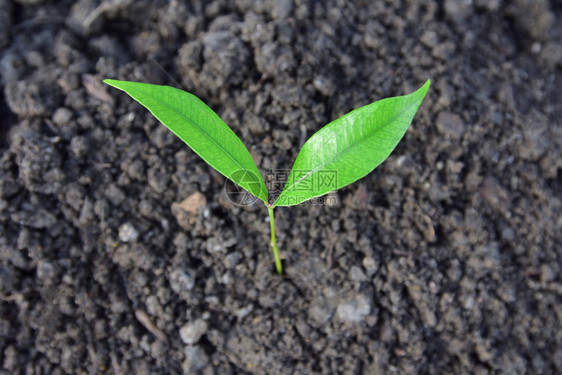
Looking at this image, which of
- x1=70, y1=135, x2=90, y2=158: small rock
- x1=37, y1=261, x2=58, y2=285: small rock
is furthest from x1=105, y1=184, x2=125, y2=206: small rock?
x1=37, y1=261, x2=58, y2=285: small rock

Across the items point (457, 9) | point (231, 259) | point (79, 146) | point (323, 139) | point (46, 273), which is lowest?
point (46, 273)

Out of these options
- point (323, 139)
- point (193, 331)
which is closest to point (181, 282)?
point (193, 331)

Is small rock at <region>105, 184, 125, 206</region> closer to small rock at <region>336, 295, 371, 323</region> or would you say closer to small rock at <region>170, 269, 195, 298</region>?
small rock at <region>170, 269, 195, 298</region>

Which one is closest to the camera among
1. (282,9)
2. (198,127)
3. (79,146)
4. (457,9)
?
(198,127)

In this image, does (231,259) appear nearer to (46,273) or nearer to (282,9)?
(46,273)

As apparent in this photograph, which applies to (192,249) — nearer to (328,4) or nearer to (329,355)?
(329,355)

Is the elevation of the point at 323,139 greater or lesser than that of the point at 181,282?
greater

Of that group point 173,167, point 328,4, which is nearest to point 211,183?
point 173,167
